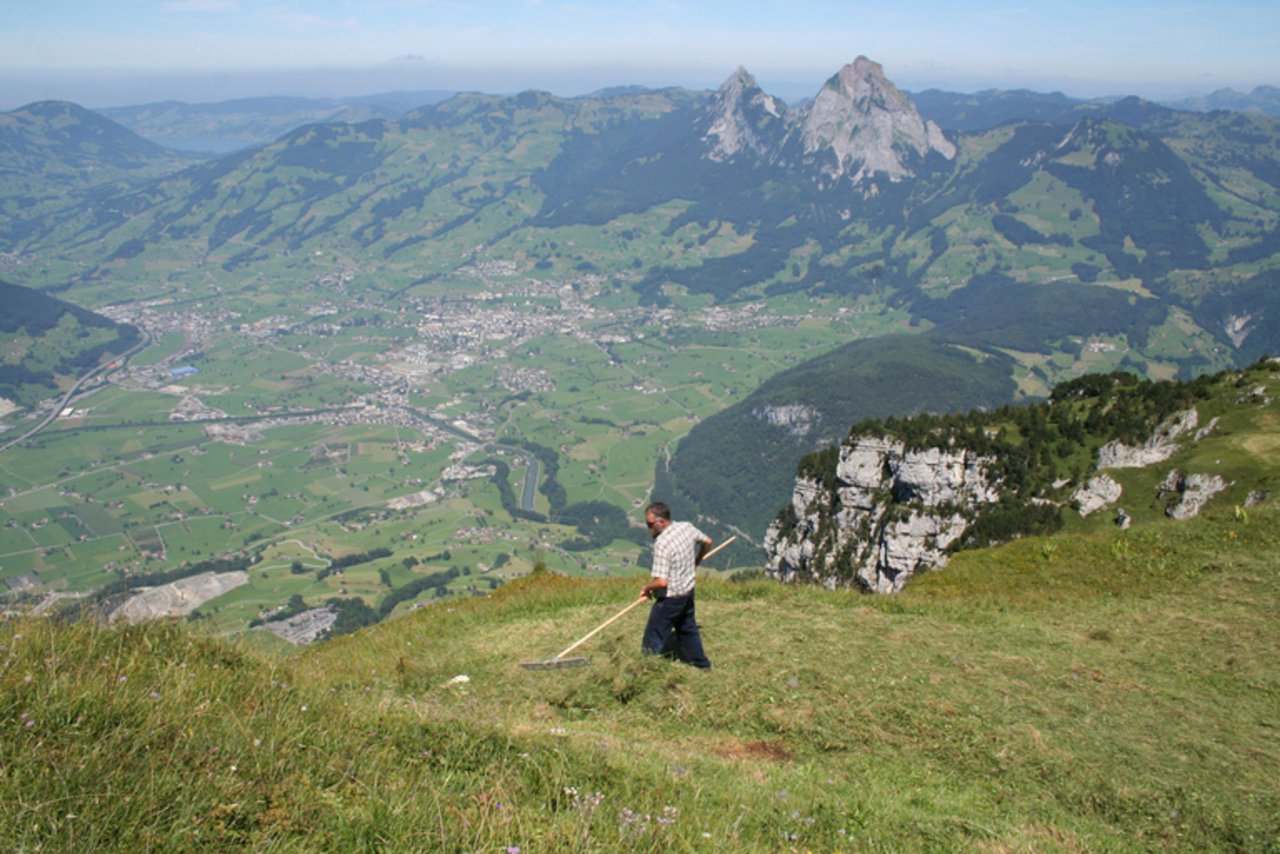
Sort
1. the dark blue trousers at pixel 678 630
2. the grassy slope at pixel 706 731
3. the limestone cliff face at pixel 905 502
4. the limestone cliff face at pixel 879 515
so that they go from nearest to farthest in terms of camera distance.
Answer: the grassy slope at pixel 706 731
the dark blue trousers at pixel 678 630
the limestone cliff face at pixel 905 502
the limestone cliff face at pixel 879 515

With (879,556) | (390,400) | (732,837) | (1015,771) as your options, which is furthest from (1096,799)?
(390,400)

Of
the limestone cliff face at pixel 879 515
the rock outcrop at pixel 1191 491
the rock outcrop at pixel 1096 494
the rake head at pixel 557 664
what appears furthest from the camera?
the limestone cliff face at pixel 879 515

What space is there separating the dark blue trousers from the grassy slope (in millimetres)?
363

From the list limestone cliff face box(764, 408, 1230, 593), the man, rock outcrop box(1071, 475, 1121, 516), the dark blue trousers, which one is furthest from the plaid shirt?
rock outcrop box(1071, 475, 1121, 516)

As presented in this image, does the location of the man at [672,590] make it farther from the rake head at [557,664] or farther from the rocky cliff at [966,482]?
the rocky cliff at [966,482]

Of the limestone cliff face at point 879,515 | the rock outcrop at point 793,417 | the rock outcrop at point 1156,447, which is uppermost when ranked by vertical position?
the rock outcrop at point 1156,447

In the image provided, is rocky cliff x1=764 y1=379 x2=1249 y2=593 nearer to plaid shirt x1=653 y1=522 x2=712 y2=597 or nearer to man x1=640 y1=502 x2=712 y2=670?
man x1=640 y1=502 x2=712 y2=670

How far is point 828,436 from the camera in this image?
16025cm

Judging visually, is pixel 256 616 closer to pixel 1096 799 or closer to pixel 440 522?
pixel 440 522

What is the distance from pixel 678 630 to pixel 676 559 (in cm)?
142

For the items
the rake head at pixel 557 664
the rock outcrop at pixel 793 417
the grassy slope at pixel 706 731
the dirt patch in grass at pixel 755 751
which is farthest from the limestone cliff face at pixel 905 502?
the rock outcrop at pixel 793 417

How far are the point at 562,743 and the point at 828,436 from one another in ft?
521

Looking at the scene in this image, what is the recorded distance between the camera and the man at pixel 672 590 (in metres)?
10.9

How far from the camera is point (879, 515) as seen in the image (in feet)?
208
